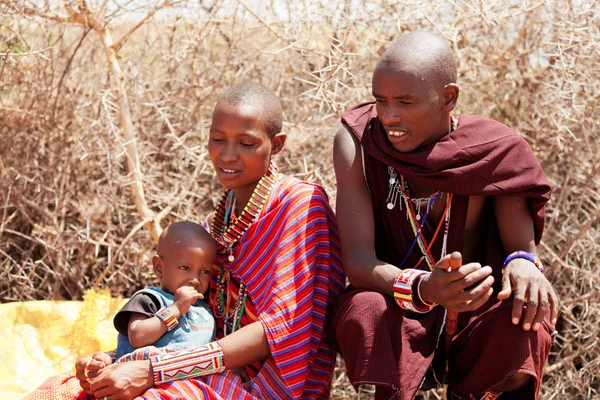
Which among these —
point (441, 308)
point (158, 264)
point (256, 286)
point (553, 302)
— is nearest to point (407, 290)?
point (441, 308)

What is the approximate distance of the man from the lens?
8.93 ft

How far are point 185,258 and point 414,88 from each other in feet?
3.42

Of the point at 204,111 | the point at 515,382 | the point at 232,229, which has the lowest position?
the point at 515,382

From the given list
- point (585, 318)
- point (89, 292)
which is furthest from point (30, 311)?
point (585, 318)

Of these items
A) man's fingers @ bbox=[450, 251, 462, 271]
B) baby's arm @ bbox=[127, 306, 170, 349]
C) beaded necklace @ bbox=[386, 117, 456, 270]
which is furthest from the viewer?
beaded necklace @ bbox=[386, 117, 456, 270]

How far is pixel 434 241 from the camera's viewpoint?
3049 millimetres

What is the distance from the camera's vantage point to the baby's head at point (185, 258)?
120 inches

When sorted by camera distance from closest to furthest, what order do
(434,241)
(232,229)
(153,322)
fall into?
(153,322) → (434,241) → (232,229)

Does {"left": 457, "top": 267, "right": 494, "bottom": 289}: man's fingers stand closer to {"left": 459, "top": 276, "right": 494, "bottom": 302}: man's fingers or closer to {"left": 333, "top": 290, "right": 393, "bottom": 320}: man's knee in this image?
{"left": 459, "top": 276, "right": 494, "bottom": 302}: man's fingers

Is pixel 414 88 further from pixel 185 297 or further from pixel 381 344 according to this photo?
pixel 185 297

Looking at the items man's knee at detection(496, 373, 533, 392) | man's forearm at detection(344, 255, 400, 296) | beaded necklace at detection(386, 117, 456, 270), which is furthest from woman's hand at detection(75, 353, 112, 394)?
man's knee at detection(496, 373, 533, 392)

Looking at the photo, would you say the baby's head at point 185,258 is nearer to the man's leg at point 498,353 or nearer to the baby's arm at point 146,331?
the baby's arm at point 146,331

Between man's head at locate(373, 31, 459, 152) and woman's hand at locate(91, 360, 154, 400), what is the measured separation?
119 cm

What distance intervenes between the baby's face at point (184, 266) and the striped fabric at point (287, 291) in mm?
169
